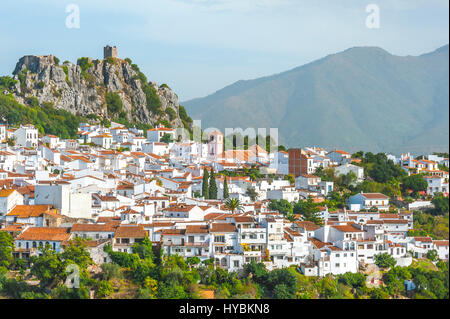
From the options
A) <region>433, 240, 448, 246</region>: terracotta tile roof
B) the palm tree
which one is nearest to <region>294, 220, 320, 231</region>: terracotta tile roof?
the palm tree

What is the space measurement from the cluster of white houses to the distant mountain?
6.23m

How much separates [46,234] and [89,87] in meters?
22.4

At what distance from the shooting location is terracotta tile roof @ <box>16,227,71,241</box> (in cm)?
1438

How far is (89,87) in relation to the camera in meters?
36.0

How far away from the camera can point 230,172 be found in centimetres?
2362

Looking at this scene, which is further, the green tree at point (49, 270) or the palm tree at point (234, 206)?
the palm tree at point (234, 206)

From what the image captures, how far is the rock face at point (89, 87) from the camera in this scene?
34.1 metres

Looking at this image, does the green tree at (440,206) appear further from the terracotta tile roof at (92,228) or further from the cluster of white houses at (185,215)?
→ the terracotta tile roof at (92,228)

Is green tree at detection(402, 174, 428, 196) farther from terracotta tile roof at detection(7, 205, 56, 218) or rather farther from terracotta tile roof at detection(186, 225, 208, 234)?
terracotta tile roof at detection(7, 205, 56, 218)

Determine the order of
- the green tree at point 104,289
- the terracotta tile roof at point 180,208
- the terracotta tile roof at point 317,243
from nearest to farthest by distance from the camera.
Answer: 1. the green tree at point 104,289
2. the terracotta tile roof at point 317,243
3. the terracotta tile roof at point 180,208

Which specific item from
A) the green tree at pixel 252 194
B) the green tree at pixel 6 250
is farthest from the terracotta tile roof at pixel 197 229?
the green tree at pixel 252 194

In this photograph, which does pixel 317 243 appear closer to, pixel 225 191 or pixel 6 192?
pixel 225 191

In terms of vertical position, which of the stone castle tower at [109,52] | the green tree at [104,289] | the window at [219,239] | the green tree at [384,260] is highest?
the stone castle tower at [109,52]

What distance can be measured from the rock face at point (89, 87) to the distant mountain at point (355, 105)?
8.96 ft
